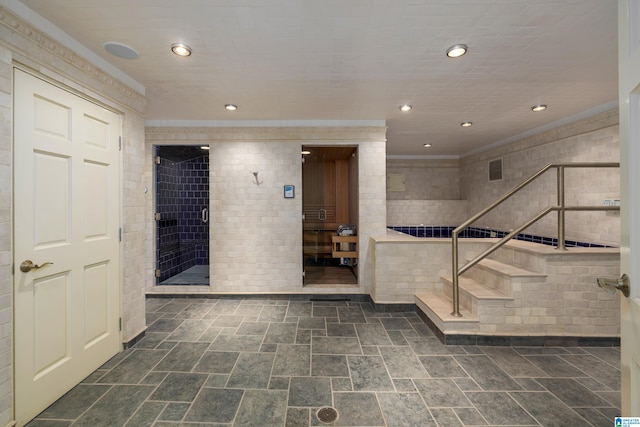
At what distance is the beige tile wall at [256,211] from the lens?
383cm

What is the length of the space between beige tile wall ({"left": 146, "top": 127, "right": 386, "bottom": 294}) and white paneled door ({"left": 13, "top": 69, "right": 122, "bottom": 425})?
4.76ft

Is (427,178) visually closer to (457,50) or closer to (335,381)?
(457,50)

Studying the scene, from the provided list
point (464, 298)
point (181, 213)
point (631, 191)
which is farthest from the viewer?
point (181, 213)

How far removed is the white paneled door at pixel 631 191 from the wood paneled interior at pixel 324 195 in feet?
10.8

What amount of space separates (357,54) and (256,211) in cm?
244

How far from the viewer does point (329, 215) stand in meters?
5.73

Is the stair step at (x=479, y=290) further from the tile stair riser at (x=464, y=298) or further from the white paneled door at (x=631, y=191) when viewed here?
the white paneled door at (x=631, y=191)

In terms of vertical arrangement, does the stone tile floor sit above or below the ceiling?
below

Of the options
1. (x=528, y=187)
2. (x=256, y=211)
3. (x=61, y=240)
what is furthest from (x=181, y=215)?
(x=528, y=187)

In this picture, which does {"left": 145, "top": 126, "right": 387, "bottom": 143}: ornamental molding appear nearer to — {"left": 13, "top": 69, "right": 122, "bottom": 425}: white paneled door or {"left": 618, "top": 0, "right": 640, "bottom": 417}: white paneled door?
{"left": 13, "top": 69, "right": 122, "bottom": 425}: white paneled door

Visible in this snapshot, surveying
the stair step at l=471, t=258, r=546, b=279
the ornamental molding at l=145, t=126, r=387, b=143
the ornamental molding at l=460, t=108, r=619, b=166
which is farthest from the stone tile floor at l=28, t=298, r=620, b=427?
the ornamental molding at l=460, t=108, r=619, b=166

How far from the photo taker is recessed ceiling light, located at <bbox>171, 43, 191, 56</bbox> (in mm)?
2069

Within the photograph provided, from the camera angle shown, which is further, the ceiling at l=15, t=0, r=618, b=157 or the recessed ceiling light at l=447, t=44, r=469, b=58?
the recessed ceiling light at l=447, t=44, r=469, b=58

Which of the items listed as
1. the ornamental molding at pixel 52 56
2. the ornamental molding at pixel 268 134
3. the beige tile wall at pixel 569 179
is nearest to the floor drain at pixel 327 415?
the ornamental molding at pixel 52 56
